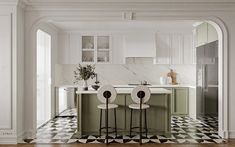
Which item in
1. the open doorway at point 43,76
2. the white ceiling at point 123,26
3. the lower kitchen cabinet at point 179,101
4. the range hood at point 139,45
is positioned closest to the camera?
the open doorway at point 43,76

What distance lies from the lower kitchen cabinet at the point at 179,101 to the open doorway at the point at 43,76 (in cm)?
355

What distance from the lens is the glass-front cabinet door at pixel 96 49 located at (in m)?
7.64

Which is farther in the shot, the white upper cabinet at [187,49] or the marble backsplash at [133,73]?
the marble backsplash at [133,73]

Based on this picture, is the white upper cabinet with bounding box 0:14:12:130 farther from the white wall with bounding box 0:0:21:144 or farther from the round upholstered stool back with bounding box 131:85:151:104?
the round upholstered stool back with bounding box 131:85:151:104

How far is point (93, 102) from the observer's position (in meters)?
5.08

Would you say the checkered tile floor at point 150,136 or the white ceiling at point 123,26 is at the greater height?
the white ceiling at point 123,26

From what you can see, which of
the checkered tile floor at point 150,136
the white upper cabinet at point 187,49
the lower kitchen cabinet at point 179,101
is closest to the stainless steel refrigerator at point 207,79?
the checkered tile floor at point 150,136

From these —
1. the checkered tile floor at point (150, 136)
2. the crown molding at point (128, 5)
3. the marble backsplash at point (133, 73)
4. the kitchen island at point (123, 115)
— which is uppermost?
the crown molding at point (128, 5)

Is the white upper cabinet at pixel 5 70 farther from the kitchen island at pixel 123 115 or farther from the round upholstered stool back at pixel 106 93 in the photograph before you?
the round upholstered stool back at pixel 106 93

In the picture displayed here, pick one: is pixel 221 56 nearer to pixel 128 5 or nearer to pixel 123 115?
pixel 128 5

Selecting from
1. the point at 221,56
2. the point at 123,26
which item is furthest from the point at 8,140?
the point at 221,56

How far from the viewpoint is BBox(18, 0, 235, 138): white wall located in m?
4.84

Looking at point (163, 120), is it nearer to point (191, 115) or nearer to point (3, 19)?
point (191, 115)

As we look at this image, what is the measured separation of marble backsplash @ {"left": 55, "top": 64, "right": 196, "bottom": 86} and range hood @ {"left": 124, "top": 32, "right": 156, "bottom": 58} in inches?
23.0
